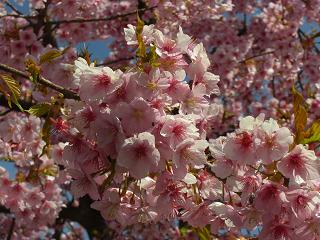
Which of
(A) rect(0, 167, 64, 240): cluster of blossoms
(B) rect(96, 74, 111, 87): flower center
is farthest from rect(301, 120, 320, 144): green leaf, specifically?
(A) rect(0, 167, 64, 240): cluster of blossoms

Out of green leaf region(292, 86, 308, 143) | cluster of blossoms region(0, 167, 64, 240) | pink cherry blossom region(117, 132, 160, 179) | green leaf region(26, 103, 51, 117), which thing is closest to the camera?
pink cherry blossom region(117, 132, 160, 179)

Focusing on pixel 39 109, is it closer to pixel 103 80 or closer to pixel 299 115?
pixel 103 80

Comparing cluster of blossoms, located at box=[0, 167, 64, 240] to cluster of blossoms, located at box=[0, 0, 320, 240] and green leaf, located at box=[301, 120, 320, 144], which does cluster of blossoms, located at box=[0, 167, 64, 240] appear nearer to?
cluster of blossoms, located at box=[0, 0, 320, 240]

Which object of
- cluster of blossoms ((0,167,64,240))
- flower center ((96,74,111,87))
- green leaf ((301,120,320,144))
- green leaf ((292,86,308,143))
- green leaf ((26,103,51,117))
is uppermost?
flower center ((96,74,111,87))

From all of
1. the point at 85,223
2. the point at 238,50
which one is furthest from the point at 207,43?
the point at 85,223

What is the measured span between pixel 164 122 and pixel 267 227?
0.66 m

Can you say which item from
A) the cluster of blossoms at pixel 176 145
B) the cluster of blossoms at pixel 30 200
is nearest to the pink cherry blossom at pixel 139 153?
the cluster of blossoms at pixel 176 145

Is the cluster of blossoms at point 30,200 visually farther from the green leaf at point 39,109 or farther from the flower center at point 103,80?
the flower center at point 103,80

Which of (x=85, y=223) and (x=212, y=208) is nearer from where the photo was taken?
(x=212, y=208)

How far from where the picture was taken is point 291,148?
2.14 metres

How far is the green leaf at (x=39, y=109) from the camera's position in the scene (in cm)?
228

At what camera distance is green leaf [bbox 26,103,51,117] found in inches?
89.7

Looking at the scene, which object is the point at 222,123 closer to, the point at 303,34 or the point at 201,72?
the point at 303,34

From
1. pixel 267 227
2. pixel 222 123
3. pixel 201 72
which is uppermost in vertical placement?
pixel 201 72
